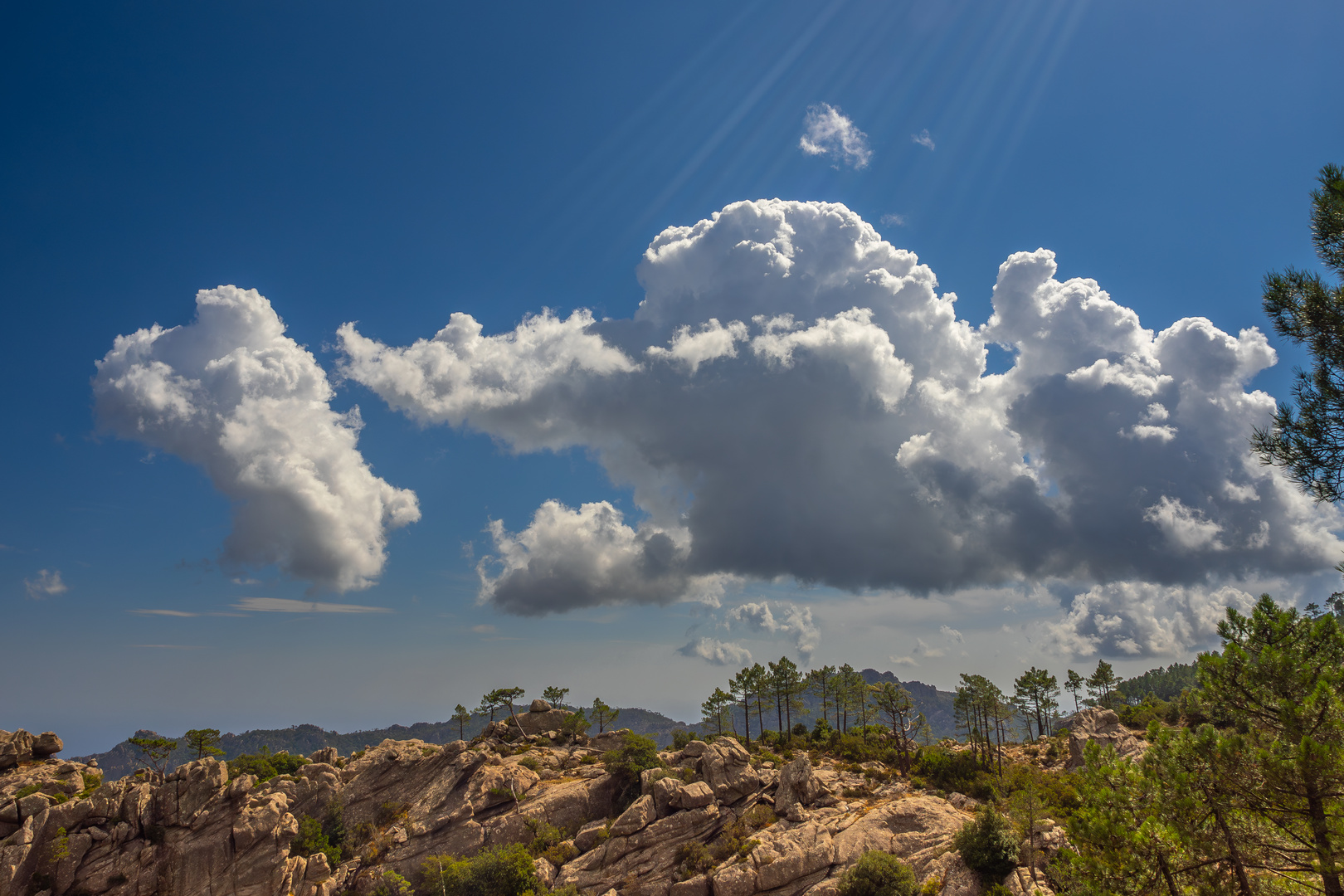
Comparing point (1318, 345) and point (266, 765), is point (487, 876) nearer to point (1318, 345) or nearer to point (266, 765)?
point (266, 765)

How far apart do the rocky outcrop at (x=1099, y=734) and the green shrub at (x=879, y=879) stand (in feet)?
124

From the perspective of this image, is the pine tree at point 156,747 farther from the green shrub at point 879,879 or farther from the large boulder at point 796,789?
the green shrub at point 879,879

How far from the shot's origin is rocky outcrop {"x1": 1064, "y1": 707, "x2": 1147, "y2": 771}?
232 feet

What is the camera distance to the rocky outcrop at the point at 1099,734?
232 ft

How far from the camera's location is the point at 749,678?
104 meters

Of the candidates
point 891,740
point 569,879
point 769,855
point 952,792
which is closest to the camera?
point 769,855

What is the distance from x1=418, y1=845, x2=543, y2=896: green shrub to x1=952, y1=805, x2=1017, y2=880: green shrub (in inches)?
1458

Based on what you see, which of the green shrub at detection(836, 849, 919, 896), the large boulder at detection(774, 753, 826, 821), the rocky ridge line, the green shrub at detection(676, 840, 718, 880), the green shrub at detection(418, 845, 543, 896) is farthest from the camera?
the large boulder at detection(774, 753, 826, 821)

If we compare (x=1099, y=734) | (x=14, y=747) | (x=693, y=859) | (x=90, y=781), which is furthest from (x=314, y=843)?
(x=1099, y=734)

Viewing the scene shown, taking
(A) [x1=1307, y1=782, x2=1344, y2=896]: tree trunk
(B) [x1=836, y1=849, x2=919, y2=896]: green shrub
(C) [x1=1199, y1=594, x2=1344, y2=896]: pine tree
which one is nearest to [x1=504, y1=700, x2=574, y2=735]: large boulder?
(B) [x1=836, y1=849, x2=919, y2=896]: green shrub

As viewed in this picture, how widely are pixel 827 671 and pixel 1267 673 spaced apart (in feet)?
329

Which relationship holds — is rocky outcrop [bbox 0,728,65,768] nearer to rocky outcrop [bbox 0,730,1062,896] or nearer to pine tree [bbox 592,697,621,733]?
rocky outcrop [bbox 0,730,1062,896]

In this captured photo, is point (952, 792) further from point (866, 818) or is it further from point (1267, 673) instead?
point (1267, 673)

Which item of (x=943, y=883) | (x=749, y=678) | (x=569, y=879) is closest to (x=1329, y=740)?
(x=943, y=883)
